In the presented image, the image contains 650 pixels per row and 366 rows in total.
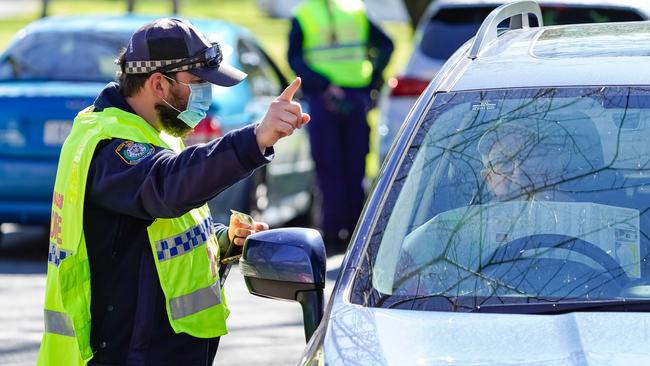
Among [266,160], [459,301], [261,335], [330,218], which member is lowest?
[330,218]

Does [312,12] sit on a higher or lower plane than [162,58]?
lower

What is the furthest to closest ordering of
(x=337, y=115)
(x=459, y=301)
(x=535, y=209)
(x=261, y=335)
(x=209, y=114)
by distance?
(x=337, y=115)
(x=209, y=114)
(x=261, y=335)
(x=535, y=209)
(x=459, y=301)

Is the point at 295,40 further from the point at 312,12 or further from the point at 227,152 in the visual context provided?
the point at 227,152

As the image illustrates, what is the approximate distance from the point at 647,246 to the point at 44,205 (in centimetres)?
597

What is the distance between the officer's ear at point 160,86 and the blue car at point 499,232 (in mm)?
513

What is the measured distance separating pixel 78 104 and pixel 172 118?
499cm

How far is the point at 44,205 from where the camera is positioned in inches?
352

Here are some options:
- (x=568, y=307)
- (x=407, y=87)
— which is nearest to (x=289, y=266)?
(x=568, y=307)

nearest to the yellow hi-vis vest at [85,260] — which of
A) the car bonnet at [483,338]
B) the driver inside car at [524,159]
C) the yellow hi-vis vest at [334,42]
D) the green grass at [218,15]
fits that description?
the car bonnet at [483,338]

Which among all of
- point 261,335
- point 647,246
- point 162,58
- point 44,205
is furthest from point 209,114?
point 647,246

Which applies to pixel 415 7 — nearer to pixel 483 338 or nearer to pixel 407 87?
pixel 407 87

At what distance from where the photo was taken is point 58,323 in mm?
3807

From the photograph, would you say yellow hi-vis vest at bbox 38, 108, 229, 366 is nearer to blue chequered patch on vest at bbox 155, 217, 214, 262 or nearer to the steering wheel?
blue chequered patch on vest at bbox 155, 217, 214, 262

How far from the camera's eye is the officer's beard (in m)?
3.93
